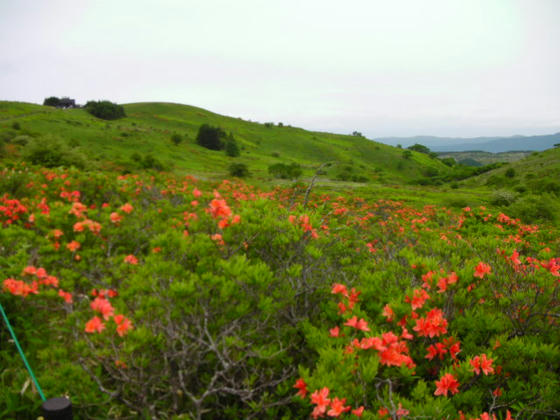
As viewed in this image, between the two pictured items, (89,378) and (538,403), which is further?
(89,378)

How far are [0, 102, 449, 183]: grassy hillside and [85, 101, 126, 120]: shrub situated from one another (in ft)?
6.89

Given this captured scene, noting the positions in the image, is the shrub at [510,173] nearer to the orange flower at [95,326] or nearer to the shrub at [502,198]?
the shrub at [502,198]

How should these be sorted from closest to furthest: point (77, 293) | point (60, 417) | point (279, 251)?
point (60, 417), point (279, 251), point (77, 293)

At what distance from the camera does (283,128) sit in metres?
99.8

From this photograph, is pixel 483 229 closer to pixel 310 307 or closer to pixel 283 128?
pixel 310 307

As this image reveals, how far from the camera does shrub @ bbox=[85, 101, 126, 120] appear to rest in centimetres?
6712

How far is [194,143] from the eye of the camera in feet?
208

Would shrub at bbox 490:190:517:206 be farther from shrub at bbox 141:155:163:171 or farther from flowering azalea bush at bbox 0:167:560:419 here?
shrub at bbox 141:155:163:171

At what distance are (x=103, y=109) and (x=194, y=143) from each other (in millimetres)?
23471

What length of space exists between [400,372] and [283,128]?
10209cm

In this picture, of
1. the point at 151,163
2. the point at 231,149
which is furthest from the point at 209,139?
the point at 151,163

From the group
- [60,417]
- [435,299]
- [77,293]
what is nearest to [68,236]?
[77,293]

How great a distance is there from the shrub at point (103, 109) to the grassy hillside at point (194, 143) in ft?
6.89

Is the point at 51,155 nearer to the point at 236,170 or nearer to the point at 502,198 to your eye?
the point at 236,170
